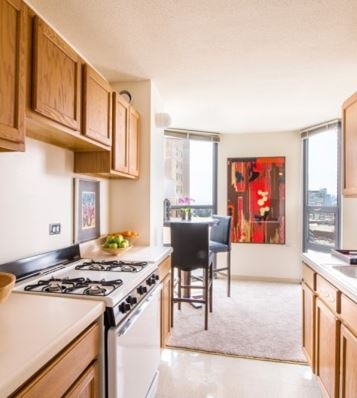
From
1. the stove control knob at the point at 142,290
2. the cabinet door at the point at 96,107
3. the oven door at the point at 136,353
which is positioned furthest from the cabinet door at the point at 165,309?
the cabinet door at the point at 96,107

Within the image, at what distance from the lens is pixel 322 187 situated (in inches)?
164

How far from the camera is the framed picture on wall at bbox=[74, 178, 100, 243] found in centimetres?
217

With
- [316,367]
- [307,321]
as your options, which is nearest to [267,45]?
[307,321]

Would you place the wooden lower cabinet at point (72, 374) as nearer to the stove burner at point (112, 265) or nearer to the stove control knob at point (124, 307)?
the stove control knob at point (124, 307)

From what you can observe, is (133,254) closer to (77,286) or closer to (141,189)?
(141,189)

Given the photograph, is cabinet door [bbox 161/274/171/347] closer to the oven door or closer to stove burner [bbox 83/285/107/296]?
the oven door

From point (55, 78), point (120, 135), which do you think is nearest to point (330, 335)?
point (120, 135)

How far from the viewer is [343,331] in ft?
4.97

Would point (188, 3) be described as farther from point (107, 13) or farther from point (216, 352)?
point (216, 352)

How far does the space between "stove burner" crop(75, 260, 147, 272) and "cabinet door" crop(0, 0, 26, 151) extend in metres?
0.93

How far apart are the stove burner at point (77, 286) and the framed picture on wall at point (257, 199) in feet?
10.9

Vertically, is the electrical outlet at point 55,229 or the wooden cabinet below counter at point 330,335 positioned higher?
the electrical outlet at point 55,229

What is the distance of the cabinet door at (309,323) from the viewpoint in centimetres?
205

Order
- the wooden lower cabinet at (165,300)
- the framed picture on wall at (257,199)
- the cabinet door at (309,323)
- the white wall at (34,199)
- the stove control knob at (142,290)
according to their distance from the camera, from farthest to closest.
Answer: the framed picture on wall at (257,199), the wooden lower cabinet at (165,300), the cabinet door at (309,323), the stove control knob at (142,290), the white wall at (34,199)
